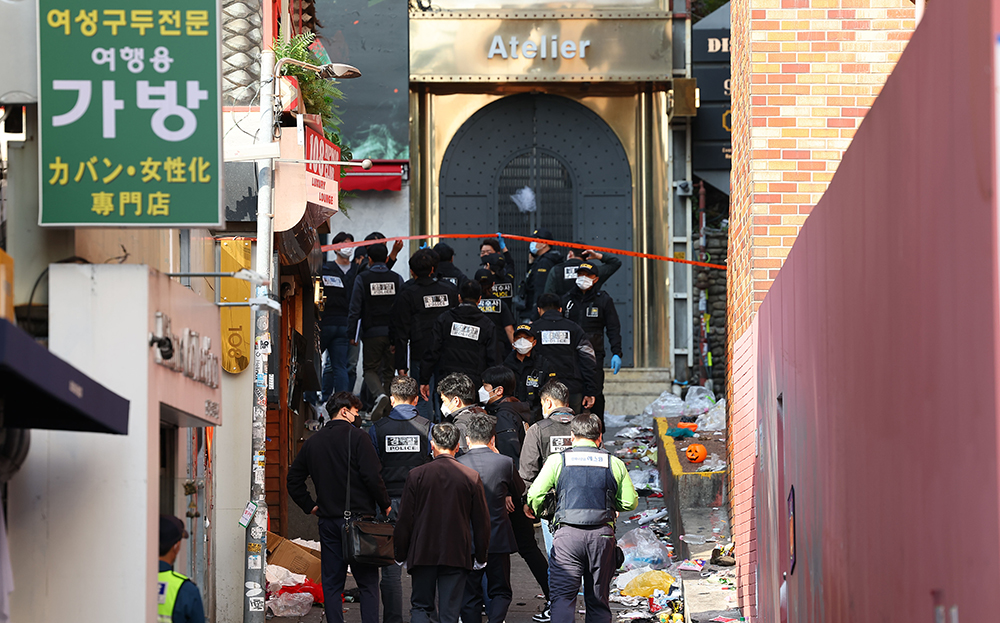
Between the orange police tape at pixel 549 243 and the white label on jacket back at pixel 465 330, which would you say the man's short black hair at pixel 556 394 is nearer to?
the white label on jacket back at pixel 465 330

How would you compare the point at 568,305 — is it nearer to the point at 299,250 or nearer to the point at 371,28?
the point at 299,250

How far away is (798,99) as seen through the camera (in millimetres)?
10016

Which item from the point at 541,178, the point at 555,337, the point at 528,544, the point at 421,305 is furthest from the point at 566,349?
the point at 541,178

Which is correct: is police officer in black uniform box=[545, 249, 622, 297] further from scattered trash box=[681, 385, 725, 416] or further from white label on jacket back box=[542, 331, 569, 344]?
scattered trash box=[681, 385, 725, 416]

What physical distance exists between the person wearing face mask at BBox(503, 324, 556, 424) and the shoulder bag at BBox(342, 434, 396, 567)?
4.03 metres

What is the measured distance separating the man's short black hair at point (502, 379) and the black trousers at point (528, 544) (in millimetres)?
1498

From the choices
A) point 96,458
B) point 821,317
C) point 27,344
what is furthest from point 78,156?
point 821,317

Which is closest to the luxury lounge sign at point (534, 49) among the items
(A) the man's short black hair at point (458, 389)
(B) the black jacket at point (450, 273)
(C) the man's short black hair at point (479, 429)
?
(B) the black jacket at point (450, 273)

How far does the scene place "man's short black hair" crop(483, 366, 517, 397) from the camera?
37.0 ft

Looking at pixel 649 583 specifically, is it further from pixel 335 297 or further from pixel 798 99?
pixel 335 297

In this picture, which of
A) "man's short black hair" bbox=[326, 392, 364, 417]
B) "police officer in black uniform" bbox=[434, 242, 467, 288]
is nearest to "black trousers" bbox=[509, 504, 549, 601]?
"man's short black hair" bbox=[326, 392, 364, 417]

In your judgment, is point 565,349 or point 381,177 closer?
point 565,349

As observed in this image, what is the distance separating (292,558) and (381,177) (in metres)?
8.62

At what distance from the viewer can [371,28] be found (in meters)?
18.8
